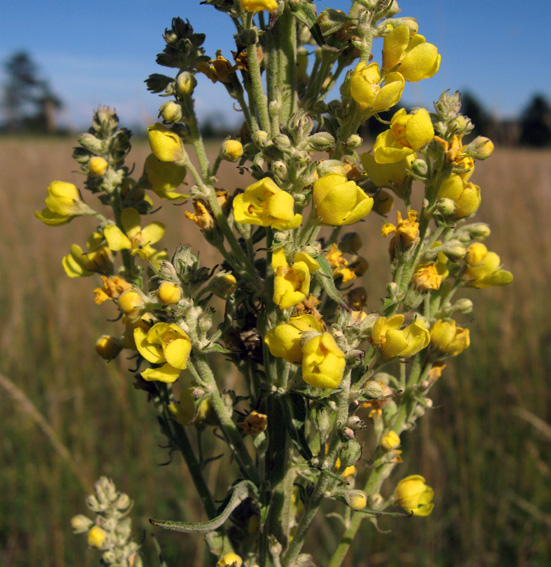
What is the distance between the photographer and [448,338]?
1758 millimetres

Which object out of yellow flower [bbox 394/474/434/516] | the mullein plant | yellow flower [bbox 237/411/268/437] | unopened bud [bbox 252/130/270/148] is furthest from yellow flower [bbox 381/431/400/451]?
unopened bud [bbox 252/130/270/148]

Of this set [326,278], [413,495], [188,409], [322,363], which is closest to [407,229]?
[326,278]

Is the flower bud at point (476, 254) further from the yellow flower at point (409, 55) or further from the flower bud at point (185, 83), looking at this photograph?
the flower bud at point (185, 83)

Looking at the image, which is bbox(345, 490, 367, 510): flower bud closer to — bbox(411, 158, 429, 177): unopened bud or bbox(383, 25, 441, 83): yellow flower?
bbox(411, 158, 429, 177): unopened bud

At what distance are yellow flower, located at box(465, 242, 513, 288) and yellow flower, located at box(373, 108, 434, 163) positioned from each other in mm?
501

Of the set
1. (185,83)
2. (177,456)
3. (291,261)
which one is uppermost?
(185,83)

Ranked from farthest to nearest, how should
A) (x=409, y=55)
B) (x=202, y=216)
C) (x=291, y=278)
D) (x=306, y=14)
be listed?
(x=202, y=216) → (x=409, y=55) → (x=306, y=14) → (x=291, y=278)

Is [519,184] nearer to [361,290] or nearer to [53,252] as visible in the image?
[53,252]

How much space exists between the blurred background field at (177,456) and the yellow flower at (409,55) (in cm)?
161

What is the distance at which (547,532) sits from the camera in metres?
3.62

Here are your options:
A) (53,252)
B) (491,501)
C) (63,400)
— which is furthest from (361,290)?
(53,252)

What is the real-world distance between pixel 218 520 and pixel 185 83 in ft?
4.26

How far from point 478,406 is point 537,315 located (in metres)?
1.50

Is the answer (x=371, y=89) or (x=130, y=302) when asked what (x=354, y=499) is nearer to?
(x=130, y=302)
